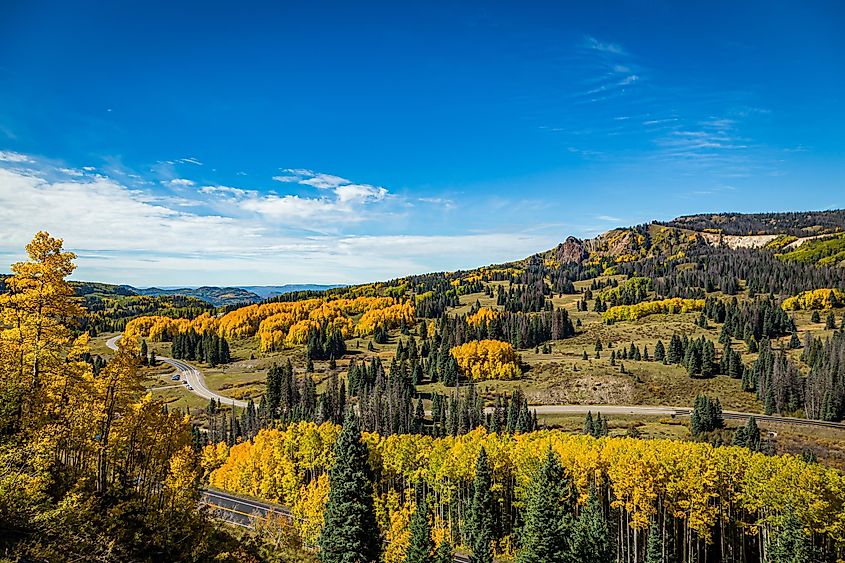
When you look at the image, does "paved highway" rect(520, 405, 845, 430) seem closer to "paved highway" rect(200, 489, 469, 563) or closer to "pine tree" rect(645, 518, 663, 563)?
"pine tree" rect(645, 518, 663, 563)

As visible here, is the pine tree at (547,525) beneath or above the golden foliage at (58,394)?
beneath

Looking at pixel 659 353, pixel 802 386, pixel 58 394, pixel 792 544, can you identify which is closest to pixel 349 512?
pixel 58 394

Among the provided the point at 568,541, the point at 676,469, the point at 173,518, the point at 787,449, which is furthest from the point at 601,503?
the point at 787,449

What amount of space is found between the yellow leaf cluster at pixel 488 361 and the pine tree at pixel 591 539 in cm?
13226

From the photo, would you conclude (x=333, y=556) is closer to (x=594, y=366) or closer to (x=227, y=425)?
(x=227, y=425)

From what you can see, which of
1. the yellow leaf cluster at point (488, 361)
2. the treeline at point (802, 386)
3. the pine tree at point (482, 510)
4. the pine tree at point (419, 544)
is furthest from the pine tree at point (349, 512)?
the yellow leaf cluster at point (488, 361)

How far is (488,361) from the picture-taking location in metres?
191

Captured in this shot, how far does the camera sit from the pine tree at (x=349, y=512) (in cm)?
3688

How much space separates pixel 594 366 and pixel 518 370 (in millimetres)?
28089

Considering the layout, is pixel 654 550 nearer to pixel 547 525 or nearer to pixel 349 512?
pixel 547 525

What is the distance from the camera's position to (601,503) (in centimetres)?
6581

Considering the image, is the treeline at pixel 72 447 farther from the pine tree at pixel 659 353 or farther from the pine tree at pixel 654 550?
the pine tree at pixel 659 353

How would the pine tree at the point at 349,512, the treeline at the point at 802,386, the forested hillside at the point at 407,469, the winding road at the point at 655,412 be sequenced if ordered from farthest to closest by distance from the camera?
the treeline at the point at 802,386
the winding road at the point at 655,412
the pine tree at the point at 349,512
the forested hillside at the point at 407,469

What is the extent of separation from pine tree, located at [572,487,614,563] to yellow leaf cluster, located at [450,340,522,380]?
132 meters
